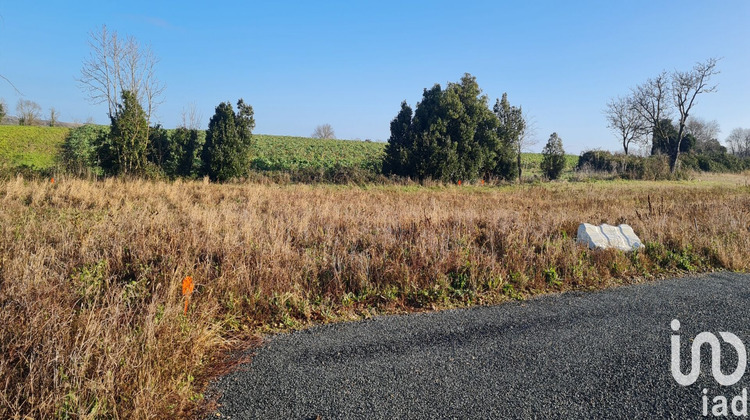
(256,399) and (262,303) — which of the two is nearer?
(256,399)

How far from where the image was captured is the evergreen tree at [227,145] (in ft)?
64.9

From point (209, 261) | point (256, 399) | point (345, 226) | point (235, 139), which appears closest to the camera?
point (256, 399)

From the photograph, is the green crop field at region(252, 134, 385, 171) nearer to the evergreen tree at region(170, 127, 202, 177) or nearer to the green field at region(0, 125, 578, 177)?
the green field at region(0, 125, 578, 177)

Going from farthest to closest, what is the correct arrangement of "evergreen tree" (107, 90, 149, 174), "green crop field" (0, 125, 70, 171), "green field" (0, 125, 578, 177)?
"green crop field" (0, 125, 70, 171) < "green field" (0, 125, 578, 177) < "evergreen tree" (107, 90, 149, 174)

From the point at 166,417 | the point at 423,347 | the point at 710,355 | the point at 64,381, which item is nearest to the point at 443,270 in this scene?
the point at 423,347

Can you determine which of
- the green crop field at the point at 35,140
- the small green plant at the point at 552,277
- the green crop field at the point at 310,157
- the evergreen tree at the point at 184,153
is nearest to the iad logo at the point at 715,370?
the small green plant at the point at 552,277

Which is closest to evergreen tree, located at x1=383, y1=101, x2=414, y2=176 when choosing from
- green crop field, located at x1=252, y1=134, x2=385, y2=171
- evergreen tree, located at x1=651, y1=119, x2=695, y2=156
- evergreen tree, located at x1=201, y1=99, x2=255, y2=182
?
green crop field, located at x1=252, y1=134, x2=385, y2=171

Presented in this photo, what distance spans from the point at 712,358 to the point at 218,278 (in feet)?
17.2

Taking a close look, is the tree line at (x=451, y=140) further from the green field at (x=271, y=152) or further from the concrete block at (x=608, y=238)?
the concrete block at (x=608, y=238)

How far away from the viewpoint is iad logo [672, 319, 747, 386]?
3297mm

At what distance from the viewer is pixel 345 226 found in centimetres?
816

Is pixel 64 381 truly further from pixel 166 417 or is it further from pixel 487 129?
pixel 487 129

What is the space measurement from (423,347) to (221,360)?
1887 mm

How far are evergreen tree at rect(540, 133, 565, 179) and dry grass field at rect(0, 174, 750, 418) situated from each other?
1789cm
